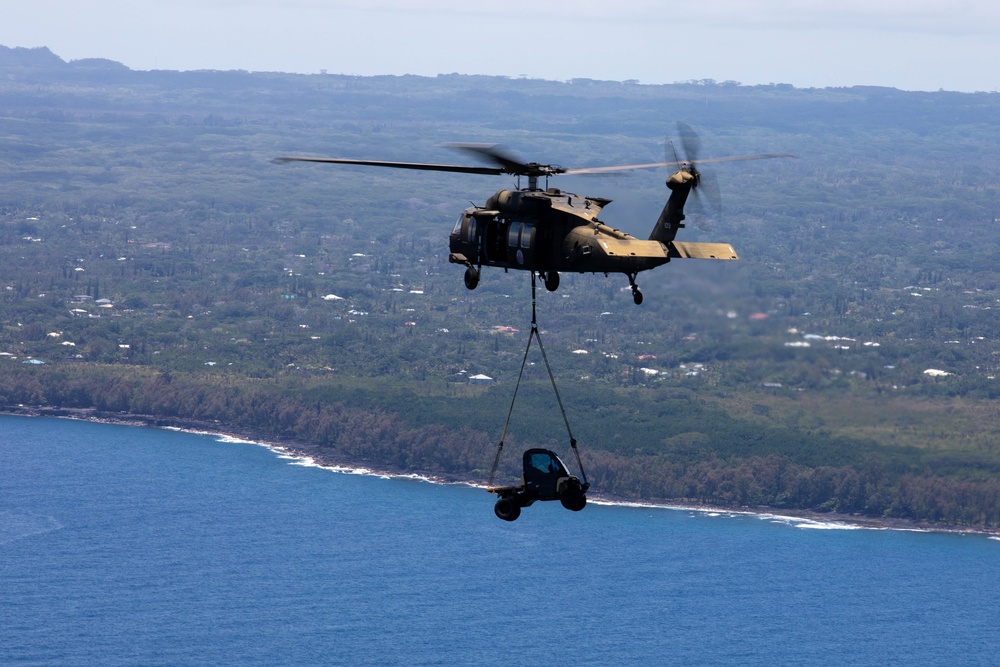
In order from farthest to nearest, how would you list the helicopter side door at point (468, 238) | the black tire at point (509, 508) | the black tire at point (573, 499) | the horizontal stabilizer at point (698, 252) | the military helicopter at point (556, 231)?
1. the helicopter side door at point (468, 238)
2. the black tire at point (509, 508)
3. the black tire at point (573, 499)
4. the military helicopter at point (556, 231)
5. the horizontal stabilizer at point (698, 252)

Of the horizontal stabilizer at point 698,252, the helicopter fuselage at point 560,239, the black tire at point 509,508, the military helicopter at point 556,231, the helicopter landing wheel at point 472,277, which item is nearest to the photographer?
the horizontal stabilizer at point 698,252

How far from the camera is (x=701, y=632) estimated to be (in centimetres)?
19625

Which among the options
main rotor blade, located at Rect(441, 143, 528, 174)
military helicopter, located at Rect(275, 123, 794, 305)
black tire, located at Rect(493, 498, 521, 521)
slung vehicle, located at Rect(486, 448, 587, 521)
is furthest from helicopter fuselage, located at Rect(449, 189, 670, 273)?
black tire, located at Rect(493, 498, 521, 521)

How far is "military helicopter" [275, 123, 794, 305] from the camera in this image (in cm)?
5669

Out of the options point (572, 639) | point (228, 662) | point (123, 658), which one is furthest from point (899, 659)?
point (123, 658)

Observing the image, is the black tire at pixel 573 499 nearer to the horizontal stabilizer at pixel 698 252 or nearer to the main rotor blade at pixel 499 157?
the horizontal stabilizer at pixel 698 252

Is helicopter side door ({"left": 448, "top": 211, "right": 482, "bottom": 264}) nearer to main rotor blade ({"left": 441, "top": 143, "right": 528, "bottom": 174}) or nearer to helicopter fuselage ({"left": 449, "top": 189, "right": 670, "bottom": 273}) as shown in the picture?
helicopter fuselage ({"left": 449, "top": 189, "right": 670, "bottom": 273})

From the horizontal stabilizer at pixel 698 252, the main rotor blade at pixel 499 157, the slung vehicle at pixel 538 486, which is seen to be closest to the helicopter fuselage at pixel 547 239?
the horizontal stabilizer at pixel 698 252

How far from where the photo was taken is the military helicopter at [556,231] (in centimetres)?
5669

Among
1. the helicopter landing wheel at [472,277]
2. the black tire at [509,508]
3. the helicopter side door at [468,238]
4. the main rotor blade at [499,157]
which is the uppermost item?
the main rotor blade at [499,157]

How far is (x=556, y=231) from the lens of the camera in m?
59.0

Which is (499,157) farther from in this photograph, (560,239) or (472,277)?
(472,277)

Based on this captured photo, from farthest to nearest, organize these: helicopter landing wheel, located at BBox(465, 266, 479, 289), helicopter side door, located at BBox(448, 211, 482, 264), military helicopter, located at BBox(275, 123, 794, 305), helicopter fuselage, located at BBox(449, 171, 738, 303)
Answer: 1. helicopter side door, located at BBox(448, 211, 482, 264)
2. helicopter landing wheel, located at BBox(465, 266, 479, 289)
3. helicopter fuselage, located at BBox(449, 171, 738, 303)
4. military helicopter, located at BBox(275, 123, 794, 305)

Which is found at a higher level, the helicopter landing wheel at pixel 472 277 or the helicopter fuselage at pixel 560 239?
the helicopter fuselage at pixel 560 239
